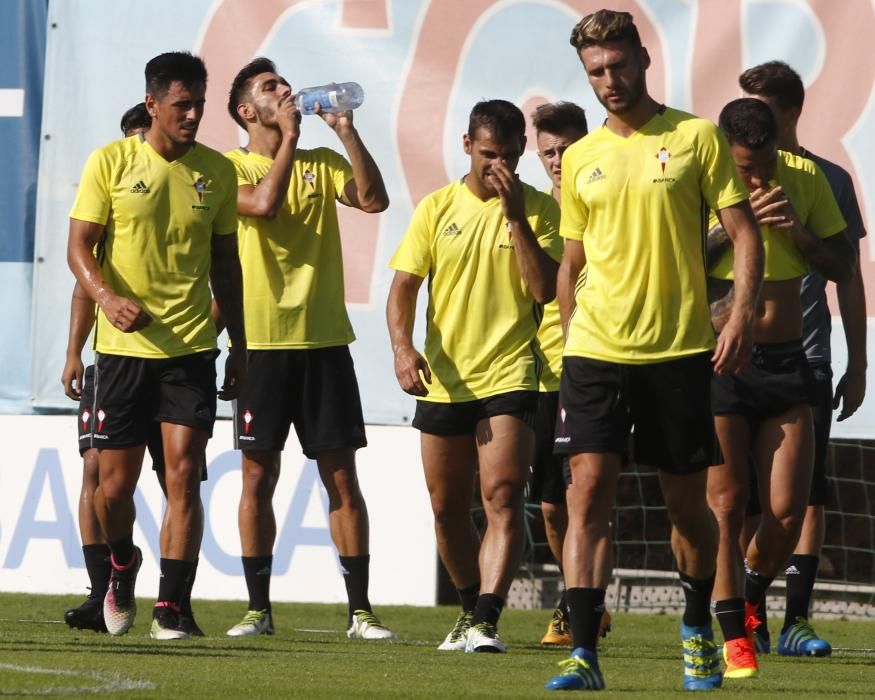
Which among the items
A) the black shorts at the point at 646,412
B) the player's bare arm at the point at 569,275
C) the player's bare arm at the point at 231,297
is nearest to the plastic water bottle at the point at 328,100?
the player's bare arm at the point at 231,297

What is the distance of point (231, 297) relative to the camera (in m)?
7.70

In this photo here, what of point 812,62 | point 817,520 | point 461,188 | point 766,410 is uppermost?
point 812,62

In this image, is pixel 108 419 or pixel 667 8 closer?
pixel 108 419

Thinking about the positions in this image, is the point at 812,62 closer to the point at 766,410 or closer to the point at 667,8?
the point at 667,8

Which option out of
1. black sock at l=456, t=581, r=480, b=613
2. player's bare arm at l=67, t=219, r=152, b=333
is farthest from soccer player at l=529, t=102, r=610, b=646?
player's bare arm at l=67, t=219, r=152, b=333

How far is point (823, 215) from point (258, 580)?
9.45 feet

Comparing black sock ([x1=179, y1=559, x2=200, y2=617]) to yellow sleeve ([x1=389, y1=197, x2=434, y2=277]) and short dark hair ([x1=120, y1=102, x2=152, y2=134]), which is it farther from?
short dark hair ([x1=120, y1=102, x2=152, y2=134])

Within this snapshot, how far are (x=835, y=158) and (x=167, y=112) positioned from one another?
13.2 feet

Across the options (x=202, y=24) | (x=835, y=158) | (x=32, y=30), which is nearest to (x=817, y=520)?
(x=835, y=158)

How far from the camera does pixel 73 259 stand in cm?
741

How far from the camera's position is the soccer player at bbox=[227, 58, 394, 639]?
8.16 metres

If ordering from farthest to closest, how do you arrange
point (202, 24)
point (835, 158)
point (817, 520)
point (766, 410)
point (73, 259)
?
1. point (202, 24)
2. point (835, 158)
3. point (817, 520)
4. point (73, 259)
5. point (766, 410)

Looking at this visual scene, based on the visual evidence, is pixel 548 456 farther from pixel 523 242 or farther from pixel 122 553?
pixel 122 553

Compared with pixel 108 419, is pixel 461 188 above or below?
above
